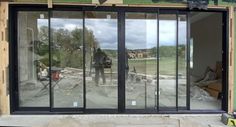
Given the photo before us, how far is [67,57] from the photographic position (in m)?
7.53

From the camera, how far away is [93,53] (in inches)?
295

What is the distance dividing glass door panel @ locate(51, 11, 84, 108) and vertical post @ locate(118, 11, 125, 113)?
85cm

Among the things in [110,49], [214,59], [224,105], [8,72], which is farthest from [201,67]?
[8,72]

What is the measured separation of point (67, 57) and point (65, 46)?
0.25 meters

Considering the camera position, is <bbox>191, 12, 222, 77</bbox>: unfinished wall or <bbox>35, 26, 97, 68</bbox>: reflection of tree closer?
<bbox>35, 26, 97, 68</bbox>: reflection of tree

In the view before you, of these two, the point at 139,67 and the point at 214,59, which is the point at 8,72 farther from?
the point at 214,59

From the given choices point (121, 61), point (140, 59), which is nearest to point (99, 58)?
point (121, 61)

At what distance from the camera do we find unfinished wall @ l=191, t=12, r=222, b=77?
12.5 meters

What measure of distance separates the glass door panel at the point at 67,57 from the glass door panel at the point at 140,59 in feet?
3.52

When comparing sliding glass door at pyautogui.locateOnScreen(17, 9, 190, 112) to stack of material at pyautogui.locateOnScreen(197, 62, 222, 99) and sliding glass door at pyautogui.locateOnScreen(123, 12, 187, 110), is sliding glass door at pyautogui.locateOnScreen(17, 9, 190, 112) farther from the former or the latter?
stack of material at pyautogui.locateOnScreen(197, 62, 222, 99)

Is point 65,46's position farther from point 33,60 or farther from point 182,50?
point 182,50

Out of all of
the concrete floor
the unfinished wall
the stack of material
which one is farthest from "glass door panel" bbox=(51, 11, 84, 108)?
the unfinished wall

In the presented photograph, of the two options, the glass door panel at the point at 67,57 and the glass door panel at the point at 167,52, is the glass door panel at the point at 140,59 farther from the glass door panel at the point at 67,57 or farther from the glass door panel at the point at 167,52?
the glass door panel at the point at 67,57

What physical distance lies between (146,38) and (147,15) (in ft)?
1.71
